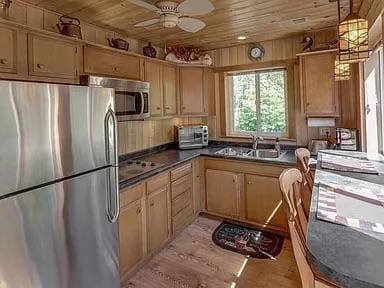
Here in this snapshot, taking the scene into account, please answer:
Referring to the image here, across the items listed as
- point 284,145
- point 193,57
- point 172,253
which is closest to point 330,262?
point 172,253

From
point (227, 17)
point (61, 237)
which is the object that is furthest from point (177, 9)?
point (61, 237)

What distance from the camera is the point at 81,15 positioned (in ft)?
8.20

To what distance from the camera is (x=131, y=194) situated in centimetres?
239

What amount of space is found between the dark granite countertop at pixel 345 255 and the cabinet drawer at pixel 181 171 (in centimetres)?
202

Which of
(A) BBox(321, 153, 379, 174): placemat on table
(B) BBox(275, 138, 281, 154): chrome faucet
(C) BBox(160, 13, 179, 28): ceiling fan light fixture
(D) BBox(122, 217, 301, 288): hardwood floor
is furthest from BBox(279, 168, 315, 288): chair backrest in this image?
(B) BBox(275, 138, 281, 154): chrome faucet

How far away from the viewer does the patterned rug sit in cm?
282

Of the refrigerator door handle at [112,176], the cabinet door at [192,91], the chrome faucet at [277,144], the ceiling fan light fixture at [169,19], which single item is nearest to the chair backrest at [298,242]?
the refrigerator door handle at [112,176]

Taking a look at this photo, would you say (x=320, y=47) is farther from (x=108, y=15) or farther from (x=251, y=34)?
(x=108, y=15)

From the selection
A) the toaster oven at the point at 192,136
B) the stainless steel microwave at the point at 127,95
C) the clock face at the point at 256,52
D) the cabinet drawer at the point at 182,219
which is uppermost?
the clock face at the point at 256,52

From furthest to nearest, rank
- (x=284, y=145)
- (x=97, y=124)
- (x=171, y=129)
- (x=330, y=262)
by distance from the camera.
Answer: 1. (x=171, y=129)
2. (x=284, y=145)
3. (x=97, y=124)
4. (x=330, y=262)

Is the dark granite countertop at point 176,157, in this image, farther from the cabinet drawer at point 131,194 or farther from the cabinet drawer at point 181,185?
the cabinet drawer at point 181,185

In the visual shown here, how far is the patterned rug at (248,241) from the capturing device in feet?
9.24

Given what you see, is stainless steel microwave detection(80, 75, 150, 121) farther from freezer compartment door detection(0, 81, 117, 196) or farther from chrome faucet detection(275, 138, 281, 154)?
chrome faucet detection(275, 138, 281, 154)

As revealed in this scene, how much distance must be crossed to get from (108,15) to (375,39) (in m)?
2.46
